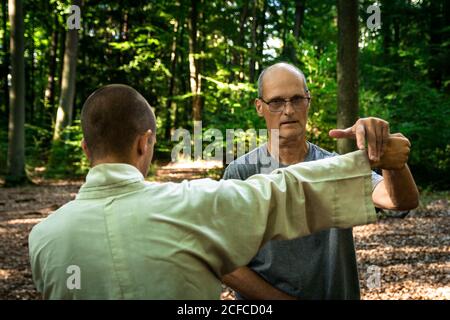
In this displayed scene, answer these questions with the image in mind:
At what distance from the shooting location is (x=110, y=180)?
1363 mm

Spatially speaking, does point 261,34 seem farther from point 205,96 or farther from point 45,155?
point 45,155

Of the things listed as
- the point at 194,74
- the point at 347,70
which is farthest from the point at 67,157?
the point at 347,70

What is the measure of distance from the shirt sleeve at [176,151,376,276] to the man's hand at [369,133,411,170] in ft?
0.43

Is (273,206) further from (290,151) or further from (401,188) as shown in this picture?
(290,151)

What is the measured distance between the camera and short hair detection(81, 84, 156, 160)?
1.42 meters

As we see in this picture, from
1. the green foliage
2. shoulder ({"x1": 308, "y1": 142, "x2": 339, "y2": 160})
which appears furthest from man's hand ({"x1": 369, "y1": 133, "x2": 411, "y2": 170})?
the green foliage

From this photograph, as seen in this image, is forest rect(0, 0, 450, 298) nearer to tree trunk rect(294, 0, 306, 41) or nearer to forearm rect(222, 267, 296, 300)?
tree trunk rect(294, 0, 306, 41)

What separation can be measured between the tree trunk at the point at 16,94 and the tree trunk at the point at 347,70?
11.6m

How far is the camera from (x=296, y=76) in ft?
8.26

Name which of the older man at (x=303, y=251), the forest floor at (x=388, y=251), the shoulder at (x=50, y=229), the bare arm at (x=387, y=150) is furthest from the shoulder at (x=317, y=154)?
the forest floor at (x=388, y=251)

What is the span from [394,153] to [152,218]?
3.07ft

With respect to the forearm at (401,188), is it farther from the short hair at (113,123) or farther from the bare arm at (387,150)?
the short hair at (113,123)

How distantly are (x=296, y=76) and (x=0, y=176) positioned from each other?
14.9m

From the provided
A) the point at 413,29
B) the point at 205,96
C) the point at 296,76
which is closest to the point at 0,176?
the point at 205,96
